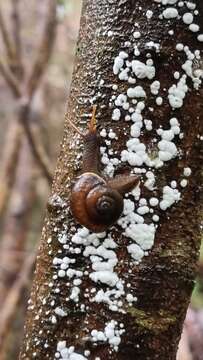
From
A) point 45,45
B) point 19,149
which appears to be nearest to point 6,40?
point 45,45

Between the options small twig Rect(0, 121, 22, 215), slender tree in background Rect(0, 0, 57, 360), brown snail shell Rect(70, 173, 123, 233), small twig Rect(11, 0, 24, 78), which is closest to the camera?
brown snail shell Rect(70, 173, 123, 233)

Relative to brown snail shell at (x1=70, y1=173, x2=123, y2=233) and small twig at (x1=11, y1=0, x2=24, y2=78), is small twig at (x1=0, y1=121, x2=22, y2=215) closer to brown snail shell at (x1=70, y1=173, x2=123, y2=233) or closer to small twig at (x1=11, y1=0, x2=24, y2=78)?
small twig at (x1=11, y1=0, x2=24, y2=78)

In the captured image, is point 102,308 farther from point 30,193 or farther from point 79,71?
point 30,193

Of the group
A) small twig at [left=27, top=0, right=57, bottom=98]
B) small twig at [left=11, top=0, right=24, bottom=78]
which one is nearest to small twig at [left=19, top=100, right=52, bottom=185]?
small twig at [left=27, top=0, right=57, bottom=98]

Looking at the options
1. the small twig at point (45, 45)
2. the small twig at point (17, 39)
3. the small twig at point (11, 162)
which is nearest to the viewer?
the small twig at point (45, 45)

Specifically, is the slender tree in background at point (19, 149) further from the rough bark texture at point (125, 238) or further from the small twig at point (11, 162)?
the rough bark texture at point (125, 238)

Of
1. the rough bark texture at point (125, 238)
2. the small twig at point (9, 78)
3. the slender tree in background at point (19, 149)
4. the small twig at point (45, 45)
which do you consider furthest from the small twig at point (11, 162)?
the rough bark texture at point (125, 238)
